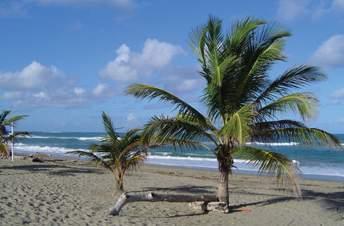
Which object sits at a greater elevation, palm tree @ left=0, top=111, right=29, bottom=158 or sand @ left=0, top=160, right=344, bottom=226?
palm tree @ left=0, top=111, right=29, bottom=158

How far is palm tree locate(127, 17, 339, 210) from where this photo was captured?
10.6m

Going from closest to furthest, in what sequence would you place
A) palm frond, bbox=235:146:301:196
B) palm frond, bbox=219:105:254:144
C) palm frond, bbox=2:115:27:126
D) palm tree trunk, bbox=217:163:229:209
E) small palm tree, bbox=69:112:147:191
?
palm frond, bbox=219:105:254:144 < palm frond, bbox=235:146:301:196 < palm tree trunk, bbox=217:163:229:209 < small palm tree, bbox=69:112:147:191 < palm frond, bbox=2:115:27:126

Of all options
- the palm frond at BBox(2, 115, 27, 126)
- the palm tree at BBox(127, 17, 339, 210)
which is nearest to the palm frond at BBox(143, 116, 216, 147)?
the palm tree at BBox(127, 17, 339, 210)

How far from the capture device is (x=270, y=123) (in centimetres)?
1113

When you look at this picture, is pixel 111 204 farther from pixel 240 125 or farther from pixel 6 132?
pixel 6 132

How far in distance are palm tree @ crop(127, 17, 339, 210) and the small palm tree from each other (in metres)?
1.93

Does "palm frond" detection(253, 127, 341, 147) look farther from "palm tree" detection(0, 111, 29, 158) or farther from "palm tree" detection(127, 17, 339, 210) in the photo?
"palm tree" detection(0, 111, 29, 158)

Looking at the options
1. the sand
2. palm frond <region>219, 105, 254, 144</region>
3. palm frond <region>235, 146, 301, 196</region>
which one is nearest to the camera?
palm frond <region>219, 105, 254, 144</region>

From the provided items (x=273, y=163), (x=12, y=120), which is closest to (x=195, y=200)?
(x=273, y=163)

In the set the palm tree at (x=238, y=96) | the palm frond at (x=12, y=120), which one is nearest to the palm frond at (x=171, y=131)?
the palm tree at (x=238, y=96)

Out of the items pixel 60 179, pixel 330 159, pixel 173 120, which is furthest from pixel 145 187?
pixel 330 159

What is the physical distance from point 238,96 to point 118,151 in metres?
3.67

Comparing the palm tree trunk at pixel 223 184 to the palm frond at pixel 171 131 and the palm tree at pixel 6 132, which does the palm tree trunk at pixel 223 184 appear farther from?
the palm tree at pixel 6 132

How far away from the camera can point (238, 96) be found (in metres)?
10.9
